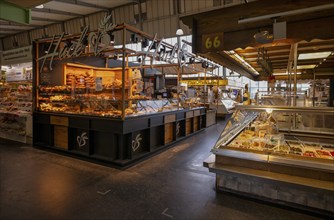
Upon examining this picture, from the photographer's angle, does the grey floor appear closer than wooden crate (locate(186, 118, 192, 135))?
Yes

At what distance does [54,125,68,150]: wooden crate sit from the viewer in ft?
17.0

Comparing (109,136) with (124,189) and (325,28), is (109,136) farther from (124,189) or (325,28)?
(325,28)

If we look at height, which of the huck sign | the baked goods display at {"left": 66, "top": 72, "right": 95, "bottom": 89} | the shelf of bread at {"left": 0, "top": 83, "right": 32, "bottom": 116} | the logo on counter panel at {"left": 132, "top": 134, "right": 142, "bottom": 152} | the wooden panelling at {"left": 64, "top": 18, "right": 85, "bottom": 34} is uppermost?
the wooden panelling at {"left": 64, "top": 18, "right": 85, "bottom": 34}

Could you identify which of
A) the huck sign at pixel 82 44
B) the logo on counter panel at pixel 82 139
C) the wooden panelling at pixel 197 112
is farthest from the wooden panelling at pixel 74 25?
the logo on counter panel at pixel 82 139

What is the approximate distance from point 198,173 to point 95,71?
228 inches

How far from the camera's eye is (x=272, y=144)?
326 cm

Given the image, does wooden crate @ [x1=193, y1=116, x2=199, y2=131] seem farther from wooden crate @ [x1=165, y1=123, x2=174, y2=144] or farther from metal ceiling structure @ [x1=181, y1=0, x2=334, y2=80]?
metal ceiling structure @ [x1=181, y1=0, x2=334, y2=80]

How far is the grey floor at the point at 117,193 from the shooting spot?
8.57 ft

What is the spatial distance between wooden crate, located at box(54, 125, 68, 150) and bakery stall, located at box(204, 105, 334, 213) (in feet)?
12.0

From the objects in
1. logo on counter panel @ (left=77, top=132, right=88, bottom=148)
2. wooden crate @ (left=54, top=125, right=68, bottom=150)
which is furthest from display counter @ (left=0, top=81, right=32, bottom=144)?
logo on counter panel @ (left=77, top=132, right=88, bottom=148)

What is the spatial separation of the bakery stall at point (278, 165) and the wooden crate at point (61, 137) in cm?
367

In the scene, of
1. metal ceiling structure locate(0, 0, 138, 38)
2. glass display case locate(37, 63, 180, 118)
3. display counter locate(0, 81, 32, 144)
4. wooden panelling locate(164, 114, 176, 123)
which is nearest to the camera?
glass display case locate(37, 63, 180, 118)

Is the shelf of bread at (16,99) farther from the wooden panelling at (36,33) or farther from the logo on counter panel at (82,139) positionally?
the wooden panelling at (36,33)

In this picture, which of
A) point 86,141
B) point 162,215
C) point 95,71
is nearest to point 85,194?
point 162,215
